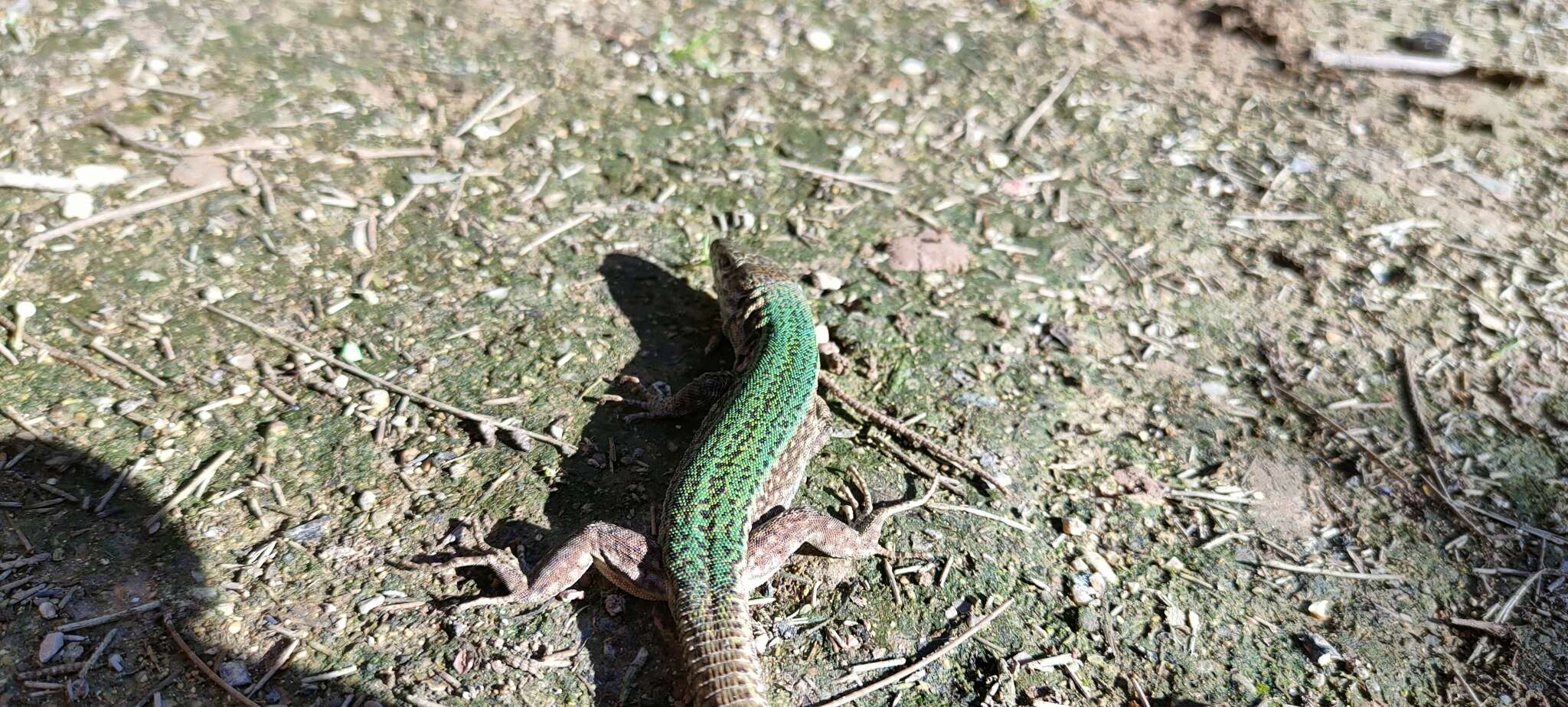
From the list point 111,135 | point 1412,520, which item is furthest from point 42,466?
point 1412,520

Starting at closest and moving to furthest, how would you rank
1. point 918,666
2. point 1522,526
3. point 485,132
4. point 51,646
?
point 51,646
point 918,666
point 1522,526
point 485,132

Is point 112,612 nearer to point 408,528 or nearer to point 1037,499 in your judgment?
point 408,528

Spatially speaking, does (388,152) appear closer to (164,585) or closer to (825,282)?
(825,282)

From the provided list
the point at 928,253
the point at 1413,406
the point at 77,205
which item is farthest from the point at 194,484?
the point at 1413,406

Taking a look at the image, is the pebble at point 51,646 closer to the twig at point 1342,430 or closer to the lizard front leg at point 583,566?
the lizard front leg at point 583,566

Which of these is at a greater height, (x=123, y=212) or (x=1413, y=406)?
(x=123, y=212)

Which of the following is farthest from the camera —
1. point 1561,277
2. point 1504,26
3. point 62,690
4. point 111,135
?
point 1504,26

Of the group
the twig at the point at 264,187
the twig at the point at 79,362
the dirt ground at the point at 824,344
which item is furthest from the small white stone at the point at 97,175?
the twig at the point at 79,362
